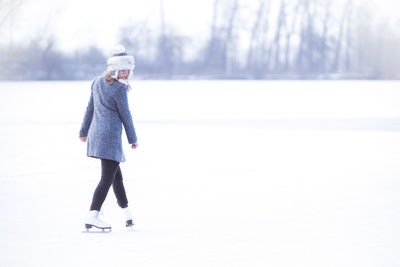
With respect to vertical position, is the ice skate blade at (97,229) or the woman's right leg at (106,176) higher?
the woman's right leg at (106,176)

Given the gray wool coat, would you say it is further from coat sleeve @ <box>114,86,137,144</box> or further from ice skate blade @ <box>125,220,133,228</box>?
ice skate blade @ <box>125,220,133,228</box>

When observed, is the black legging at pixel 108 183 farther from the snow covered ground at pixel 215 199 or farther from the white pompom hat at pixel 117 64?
the white pompom hat at pixel 117 64

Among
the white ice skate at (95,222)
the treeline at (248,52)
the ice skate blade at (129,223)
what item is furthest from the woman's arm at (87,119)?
the treeline at (248,52)

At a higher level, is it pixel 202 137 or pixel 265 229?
pixel 265 229

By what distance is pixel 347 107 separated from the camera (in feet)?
64.8

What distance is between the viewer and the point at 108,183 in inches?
170

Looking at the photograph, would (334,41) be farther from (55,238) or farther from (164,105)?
(55,238)

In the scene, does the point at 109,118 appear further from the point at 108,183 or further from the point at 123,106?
the point at 108,183

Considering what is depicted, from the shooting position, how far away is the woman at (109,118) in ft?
13.7

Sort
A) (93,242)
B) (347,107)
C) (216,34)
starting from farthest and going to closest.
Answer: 1. (216,34)
2. (347,107)
3. (93,242)

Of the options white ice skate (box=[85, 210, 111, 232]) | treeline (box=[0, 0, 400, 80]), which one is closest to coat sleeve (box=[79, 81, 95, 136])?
white ice skate (box=[85, 210, 111, 232])

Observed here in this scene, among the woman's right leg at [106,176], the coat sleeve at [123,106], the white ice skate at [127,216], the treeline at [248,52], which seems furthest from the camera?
the treeline at [248,52]

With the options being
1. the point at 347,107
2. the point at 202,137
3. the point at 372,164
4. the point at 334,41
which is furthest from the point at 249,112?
the point at 334,41

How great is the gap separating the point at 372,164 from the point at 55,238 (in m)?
4.60
